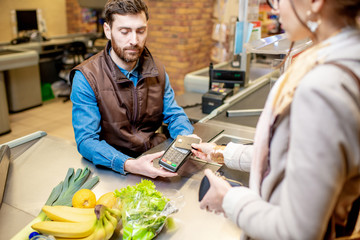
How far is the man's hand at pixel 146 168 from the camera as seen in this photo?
4.09 ft

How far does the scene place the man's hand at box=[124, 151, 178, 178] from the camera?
125 centimetres

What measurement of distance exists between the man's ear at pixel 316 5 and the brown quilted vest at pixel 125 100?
1.19 metres

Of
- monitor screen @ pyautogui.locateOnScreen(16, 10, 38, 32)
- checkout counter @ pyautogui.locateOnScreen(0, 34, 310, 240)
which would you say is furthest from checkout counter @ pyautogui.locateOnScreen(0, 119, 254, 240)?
monitor screen @ pyautogui.locateOnScreen(16, 10, 38, 32)

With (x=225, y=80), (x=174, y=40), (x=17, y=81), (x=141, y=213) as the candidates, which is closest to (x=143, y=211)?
(x=141, y=213)

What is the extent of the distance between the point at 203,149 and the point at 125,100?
599mm

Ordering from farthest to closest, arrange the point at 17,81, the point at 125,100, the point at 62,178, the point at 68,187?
the point at 17,81 < the point at 125,100 < the point at 62,178 < the point at 68,187

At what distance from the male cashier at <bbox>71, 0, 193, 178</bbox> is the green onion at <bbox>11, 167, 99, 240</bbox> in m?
0.16

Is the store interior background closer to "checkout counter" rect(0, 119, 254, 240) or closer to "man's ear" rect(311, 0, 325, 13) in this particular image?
"checkout counter" rect(0, 119, 254, 240)

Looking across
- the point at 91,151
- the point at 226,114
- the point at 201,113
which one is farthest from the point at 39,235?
the point at 201,113

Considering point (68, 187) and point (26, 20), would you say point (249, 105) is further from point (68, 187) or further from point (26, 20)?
point (26, 20)

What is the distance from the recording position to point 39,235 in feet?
2.94

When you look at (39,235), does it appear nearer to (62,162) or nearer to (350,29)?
(62,162)

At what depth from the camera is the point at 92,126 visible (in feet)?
5.16

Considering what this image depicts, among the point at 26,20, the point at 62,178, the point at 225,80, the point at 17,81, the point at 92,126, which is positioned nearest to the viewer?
the point at 62,178
